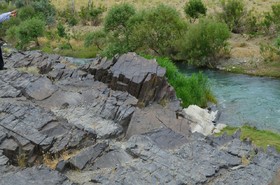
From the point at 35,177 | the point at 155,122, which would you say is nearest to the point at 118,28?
the point at 155,122

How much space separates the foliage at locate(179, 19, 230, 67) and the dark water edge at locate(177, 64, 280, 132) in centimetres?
227

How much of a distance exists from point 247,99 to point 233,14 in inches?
1112

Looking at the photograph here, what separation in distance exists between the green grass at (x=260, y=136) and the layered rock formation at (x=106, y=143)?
10.7 ft

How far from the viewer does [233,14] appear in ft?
196

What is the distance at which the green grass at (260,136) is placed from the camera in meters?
23.0

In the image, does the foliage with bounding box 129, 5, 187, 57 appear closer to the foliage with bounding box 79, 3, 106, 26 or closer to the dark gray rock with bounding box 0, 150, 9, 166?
the foliage with bounding box 79, 3, 106, 26

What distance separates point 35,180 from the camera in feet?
47.1

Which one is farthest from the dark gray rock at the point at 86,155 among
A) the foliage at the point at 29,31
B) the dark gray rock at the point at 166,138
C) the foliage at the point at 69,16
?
the foliage at the point at 69,16

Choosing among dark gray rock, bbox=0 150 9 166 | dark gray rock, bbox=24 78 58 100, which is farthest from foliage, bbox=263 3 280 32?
dark gray rock, bbox=0 150 9 166

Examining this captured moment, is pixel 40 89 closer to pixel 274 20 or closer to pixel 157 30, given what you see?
pixel 157 30

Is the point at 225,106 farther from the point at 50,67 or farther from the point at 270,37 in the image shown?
the point at 270,37

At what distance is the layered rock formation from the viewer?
15.7m

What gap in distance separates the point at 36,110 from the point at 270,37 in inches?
1627

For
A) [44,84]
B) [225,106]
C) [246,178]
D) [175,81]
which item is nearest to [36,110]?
[44,84]
